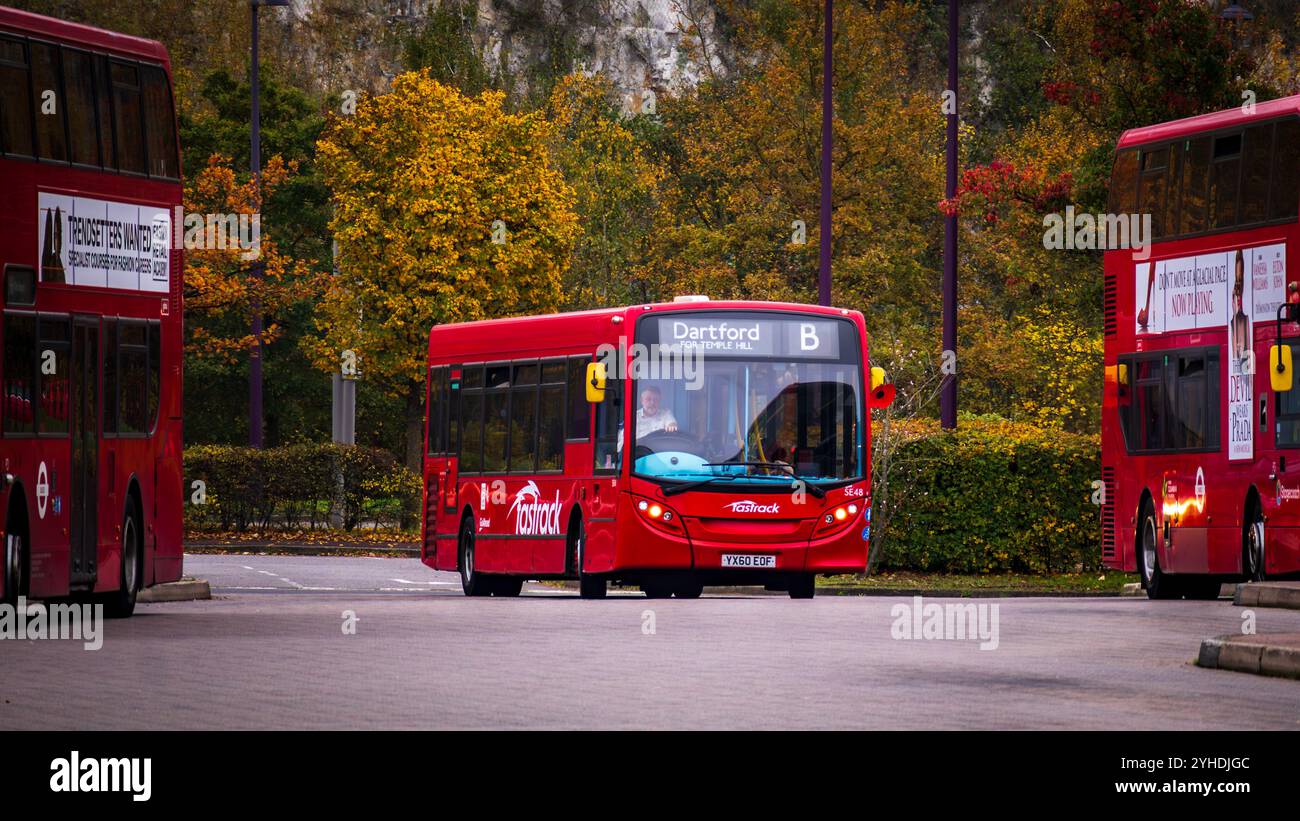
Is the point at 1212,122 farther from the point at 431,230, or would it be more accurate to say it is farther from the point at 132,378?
the point at 431,230

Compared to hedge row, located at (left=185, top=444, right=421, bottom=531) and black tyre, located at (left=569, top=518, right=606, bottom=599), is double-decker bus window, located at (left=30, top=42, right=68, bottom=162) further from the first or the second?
hedge row, located at (left=185, top=444, right=421, bottom=531)

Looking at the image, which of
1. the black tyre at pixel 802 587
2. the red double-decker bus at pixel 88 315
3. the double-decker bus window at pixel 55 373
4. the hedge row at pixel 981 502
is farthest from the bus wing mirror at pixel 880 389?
the double-decker bus window at pixel 55 373

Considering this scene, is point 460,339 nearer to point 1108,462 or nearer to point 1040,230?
point 1108,462

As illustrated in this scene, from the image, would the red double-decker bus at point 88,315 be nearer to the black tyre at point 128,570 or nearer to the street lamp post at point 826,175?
the black tyre at point 128,570

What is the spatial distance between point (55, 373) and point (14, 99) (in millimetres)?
2395

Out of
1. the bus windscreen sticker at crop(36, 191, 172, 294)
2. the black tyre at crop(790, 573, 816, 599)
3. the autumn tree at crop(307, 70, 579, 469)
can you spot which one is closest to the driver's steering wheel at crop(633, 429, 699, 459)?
the black tyre at crop(790, 573, 816, 599)

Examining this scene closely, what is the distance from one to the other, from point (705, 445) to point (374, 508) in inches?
929

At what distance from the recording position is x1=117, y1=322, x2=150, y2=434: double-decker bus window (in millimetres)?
23719

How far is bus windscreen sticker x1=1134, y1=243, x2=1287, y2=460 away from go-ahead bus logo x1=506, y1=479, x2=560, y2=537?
293 inches

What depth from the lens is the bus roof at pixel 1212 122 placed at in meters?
27.5

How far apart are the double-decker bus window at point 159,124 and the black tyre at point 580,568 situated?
22.2ft

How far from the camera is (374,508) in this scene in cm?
5056

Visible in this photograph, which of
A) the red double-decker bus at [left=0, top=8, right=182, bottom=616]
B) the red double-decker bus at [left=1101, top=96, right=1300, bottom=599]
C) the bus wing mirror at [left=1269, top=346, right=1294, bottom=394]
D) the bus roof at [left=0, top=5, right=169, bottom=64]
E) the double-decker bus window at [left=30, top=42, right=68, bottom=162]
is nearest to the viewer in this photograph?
the red double-decker bus at [left=0, top=8, right=182, bottom=616]

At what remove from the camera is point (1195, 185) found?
2925 centimetres
